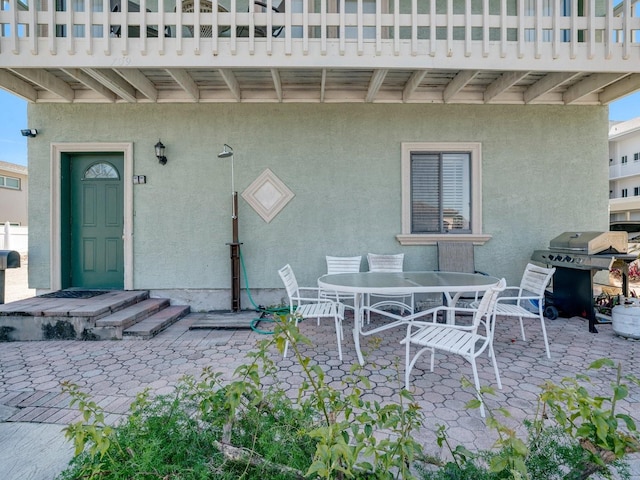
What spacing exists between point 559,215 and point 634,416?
3.73 metres

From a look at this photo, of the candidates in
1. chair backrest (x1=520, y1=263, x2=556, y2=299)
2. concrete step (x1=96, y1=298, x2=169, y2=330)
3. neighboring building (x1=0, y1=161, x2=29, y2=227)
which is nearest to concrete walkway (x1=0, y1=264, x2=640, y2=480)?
concrete step (x1=96, y1=298, x2=169, y2=330)

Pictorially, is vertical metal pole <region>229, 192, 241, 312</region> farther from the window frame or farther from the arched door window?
the window frame

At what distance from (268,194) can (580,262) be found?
4.33 meters

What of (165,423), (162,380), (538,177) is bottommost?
(162,380)

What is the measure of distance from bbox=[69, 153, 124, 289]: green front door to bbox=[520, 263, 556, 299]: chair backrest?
224 inches

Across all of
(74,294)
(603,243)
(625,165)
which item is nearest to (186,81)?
(74,294)

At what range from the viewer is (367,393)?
2.63 metres

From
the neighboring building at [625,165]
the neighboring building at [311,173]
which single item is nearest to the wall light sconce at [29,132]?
the neighboring building at [311,173]

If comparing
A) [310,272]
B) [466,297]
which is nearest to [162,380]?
[310,272]

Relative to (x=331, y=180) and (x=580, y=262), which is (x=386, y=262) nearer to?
(x=331, y=180)

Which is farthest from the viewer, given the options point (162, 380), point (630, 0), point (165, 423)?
point (630, 0)

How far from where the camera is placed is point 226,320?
15.2 feet

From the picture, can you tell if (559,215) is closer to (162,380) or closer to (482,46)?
(482,46)

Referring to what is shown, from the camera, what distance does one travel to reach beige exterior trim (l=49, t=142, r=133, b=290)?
511 cm
